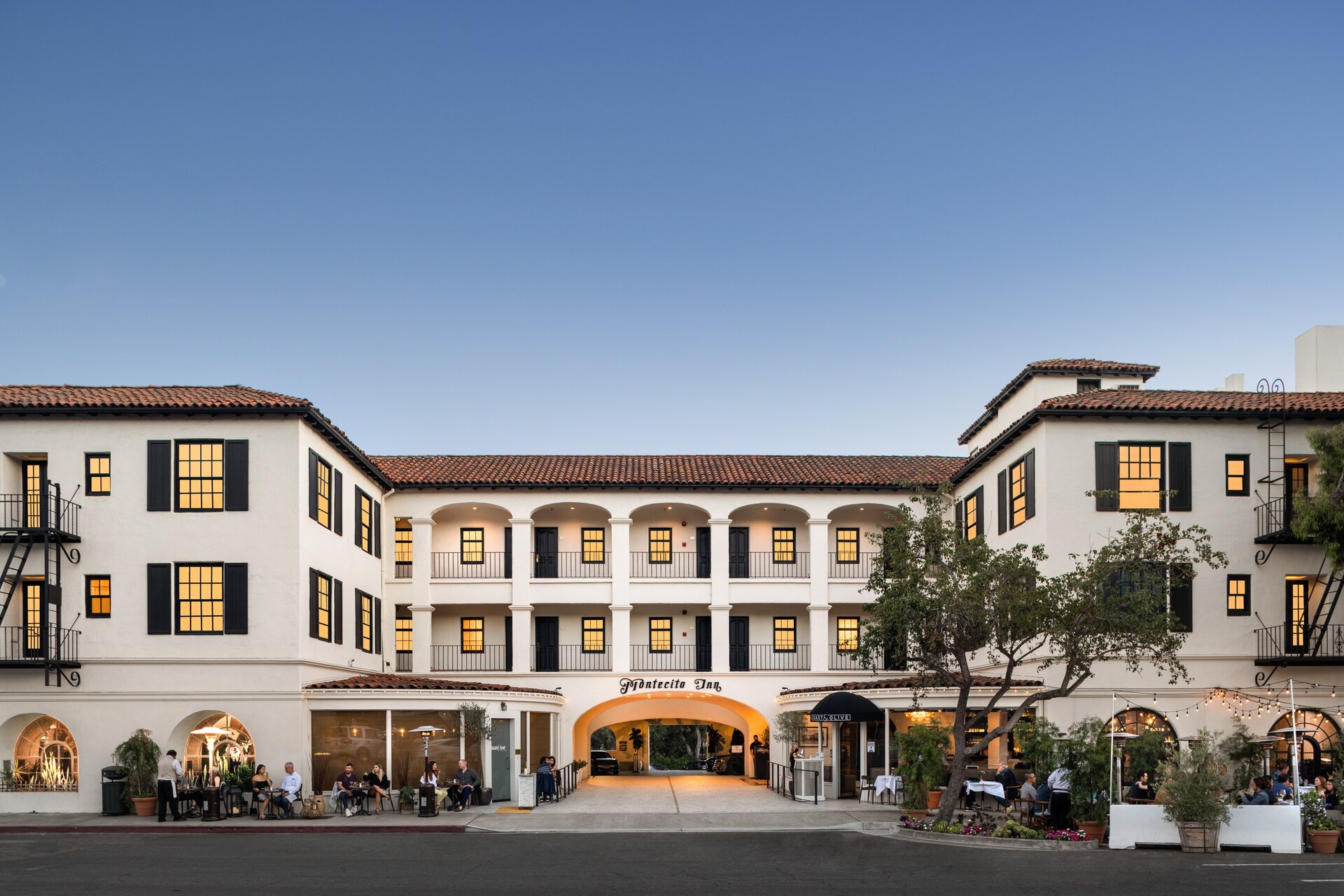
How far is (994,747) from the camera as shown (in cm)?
3412

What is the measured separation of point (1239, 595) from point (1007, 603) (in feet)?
32.9

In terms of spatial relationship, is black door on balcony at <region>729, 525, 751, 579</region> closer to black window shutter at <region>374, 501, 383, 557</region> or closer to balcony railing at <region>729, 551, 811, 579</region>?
balcony railing at <region>729, 551, 811, 579</region>

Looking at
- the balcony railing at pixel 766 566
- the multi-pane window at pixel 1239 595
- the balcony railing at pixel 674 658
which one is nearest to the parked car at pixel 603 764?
the balcony railing at pixel 674 658

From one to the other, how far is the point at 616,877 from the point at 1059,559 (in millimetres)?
16023

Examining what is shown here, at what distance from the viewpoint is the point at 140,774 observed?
94.2 ft

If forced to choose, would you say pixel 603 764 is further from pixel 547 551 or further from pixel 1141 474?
pixel 1141 474

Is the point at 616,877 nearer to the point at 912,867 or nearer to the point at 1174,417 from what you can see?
the point at 912,867

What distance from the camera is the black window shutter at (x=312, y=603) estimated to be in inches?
1214

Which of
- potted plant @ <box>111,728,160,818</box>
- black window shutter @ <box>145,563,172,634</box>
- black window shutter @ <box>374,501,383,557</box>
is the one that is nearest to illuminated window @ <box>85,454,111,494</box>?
black window shutter @ <box>145,563,172,634</box>

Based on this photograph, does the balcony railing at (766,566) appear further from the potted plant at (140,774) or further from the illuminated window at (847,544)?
the potted plant at (140,774)

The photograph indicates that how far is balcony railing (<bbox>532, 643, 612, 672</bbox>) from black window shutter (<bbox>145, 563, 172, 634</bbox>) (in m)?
13.6

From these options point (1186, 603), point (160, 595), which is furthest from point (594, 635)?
point (1186, 603)

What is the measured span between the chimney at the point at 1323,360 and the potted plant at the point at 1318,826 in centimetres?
1725

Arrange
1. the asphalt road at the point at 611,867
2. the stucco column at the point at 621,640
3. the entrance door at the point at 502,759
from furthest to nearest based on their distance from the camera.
→ the stucco column at the point at 621,640 → the entrance door at the point at 502,759 → the asphalt road at the point at 611,867
